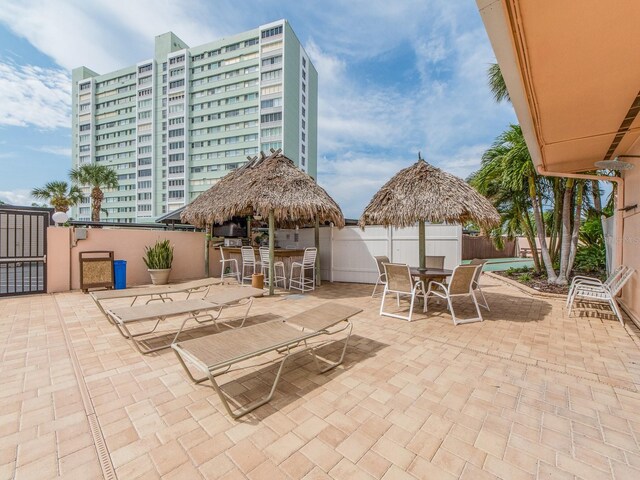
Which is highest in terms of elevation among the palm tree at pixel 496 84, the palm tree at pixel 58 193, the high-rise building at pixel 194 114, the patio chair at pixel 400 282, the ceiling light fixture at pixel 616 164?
the high-rise building at pixel 194 114

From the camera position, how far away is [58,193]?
959 inches

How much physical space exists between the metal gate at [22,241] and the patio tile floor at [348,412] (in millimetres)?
4289

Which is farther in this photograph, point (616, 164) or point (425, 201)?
point (425, 201)

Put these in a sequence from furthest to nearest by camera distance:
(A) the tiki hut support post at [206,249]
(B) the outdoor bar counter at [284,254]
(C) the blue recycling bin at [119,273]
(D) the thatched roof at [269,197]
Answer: (A) the tiki hut support post at [206,249] < (B) the outdoor bar counter at [284,254] < (C) the blue recycling bin at [119,273] < (D) the thatched roof at [269,197]

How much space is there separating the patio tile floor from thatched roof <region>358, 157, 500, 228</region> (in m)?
2.50

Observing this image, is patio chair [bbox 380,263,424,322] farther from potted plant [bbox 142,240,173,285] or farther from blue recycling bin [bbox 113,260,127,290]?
blue recycling bin [bbox 113,260,127,290]

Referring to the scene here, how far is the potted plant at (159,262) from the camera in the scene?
9.30m

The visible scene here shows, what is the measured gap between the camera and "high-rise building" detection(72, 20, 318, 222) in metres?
46.9

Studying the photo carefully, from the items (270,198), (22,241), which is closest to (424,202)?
(270,198)

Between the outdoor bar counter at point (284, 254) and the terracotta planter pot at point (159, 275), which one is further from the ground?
the outdoor bar counter at point (284, 254)

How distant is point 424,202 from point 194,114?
2213 inches

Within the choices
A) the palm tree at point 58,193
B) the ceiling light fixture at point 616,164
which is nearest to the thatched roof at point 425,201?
the ceiling light fixture at point 616,164

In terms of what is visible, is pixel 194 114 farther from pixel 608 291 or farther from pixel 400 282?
pixel 608 291

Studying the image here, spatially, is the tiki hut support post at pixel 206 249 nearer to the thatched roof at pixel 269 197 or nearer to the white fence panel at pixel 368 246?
the thatched roof at pixel 269 197
